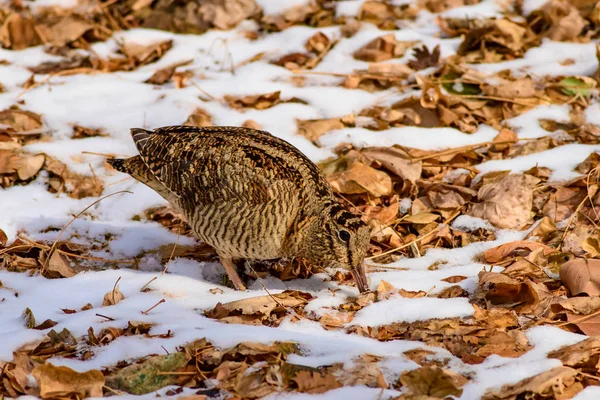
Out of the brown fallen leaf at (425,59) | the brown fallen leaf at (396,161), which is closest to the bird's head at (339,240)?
the brown fallen leaf at (396,161)

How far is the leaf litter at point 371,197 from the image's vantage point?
3.76 metres

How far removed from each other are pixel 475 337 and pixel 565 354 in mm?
460

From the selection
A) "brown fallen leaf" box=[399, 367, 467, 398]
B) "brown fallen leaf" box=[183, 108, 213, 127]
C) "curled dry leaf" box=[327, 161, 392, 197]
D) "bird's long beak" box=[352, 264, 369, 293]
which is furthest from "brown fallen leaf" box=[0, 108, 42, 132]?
"brown fallen leaf" box=[399, 367, 467, 398]

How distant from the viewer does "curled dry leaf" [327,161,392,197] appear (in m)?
5.78

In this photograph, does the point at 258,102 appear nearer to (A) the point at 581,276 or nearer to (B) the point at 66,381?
(A) the point at 581,276

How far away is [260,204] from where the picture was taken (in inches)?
191

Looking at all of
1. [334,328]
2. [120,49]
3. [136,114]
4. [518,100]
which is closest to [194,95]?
[136,114]

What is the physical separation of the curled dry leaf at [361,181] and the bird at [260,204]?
2.36 ft

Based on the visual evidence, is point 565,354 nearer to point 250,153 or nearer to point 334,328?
point 334,328

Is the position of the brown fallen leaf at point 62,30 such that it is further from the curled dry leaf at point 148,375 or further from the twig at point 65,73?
the curled dry leaf at point 148,375

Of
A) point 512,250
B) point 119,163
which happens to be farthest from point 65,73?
point 512,250

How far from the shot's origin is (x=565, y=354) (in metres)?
3.87

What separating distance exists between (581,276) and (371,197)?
5.82 ft

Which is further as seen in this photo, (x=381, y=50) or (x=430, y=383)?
(x=381, y=50)
